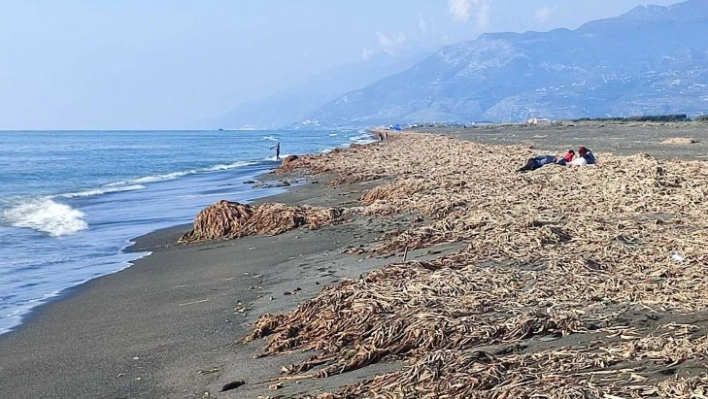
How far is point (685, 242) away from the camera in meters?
8.66

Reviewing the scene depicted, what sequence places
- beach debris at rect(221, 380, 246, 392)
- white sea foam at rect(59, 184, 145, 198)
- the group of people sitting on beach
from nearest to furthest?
1. beach debris at rect(221, 380, 246, 392)
2. the group of people sitting on beach
3. white sea foam at rect(59, 184, 145, 198)

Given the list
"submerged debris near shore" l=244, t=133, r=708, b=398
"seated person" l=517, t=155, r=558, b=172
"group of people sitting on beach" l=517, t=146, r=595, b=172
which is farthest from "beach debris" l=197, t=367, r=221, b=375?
"seated person" l=517, t=155, r=558, b=172

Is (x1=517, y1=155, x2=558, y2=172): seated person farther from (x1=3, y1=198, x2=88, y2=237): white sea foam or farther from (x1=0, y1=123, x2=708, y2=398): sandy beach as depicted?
(x1=3, y1=198, x2=88, y2=237): white sea foam

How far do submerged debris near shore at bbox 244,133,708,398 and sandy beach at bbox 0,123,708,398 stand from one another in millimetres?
19

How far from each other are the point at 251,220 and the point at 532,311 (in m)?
9.13

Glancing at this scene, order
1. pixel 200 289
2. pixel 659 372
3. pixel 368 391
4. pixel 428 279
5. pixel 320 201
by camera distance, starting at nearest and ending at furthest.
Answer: pixel 659 372
pixel 368 391
pixel 428 279
pixel 200 289
pixel 320 201

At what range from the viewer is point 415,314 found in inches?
242

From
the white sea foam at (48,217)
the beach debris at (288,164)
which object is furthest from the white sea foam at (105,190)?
the beach debris at (288,164)

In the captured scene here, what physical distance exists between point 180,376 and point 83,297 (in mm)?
4453

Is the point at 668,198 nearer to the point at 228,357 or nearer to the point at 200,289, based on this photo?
the point at 200,289

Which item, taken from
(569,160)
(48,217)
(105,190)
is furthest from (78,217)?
(569,160)

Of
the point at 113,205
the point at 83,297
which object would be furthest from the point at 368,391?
the point at 113,205

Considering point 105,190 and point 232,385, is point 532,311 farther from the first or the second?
point 105,190

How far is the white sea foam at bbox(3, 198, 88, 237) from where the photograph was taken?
18.1 metres
